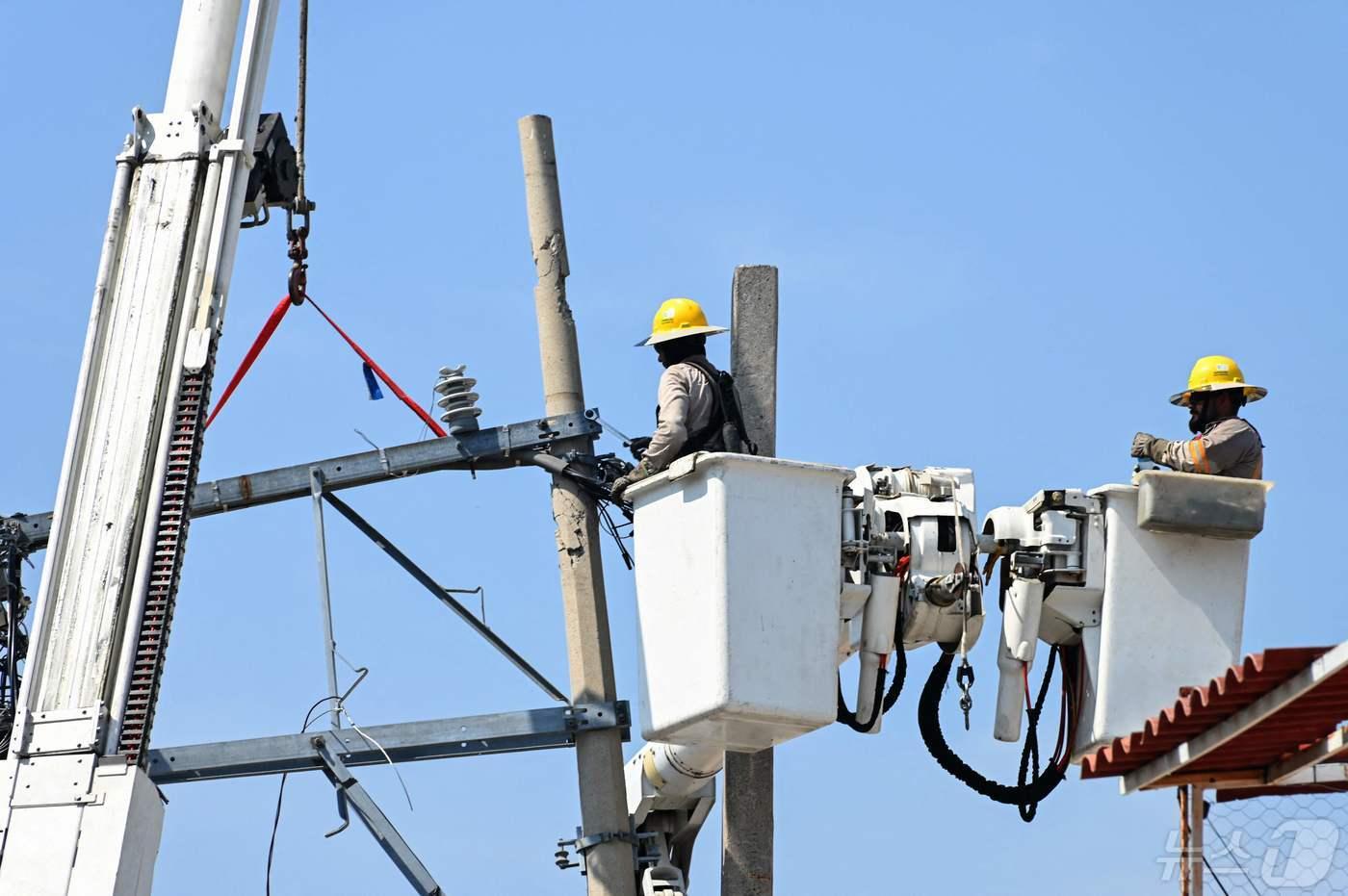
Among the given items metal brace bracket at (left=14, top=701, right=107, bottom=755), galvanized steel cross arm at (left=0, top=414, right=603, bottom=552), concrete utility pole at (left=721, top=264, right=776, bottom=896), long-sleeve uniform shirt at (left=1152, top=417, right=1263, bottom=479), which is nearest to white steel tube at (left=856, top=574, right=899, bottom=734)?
concrete utility pole at (left=721, top=264, right=776, bottom=896)

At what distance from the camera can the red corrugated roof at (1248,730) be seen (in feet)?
32.1

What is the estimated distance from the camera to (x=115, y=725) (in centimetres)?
1127

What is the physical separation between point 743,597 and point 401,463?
3.63m

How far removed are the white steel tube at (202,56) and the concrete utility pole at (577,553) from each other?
280 cm

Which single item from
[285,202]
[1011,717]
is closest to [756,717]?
[1011,717]

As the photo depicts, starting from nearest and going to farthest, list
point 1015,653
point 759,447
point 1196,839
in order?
point 1196,839 → point 1015,653 → point 759,447

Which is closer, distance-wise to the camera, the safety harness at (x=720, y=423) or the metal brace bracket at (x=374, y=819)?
the safety harness at (x=720, y=423)

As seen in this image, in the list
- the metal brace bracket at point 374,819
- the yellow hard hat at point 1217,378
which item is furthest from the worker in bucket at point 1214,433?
the metal brace bracket at point 374,819

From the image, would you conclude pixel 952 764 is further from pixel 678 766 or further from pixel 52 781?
pixel 52 781

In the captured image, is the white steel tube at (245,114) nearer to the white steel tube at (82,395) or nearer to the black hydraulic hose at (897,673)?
the white steel tube at (82,395)

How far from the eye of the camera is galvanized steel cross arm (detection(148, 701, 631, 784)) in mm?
14312

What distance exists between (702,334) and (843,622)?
189cm

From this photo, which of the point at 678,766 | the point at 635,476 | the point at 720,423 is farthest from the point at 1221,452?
the point at 678,766

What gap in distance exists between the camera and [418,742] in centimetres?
1435
